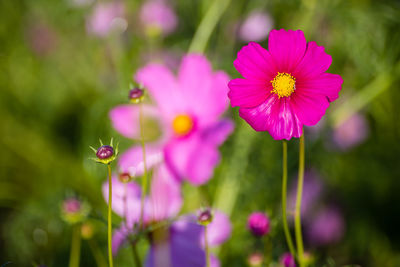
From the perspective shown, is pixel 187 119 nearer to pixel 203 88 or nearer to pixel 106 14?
pixel 203 88

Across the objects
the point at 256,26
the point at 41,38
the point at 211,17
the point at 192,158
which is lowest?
the point at 192,158

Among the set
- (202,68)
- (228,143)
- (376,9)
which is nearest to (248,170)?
(228,143)

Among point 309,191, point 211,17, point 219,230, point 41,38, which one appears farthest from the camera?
point 41,38

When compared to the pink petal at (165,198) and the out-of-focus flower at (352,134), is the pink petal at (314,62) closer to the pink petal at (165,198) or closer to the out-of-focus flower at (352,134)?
the pink petal at (165,198)

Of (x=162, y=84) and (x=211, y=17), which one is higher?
(x=211, y=17)

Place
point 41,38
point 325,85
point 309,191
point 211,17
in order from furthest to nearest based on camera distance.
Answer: point 41,38
point 309,191
point 211,17
point 325,85

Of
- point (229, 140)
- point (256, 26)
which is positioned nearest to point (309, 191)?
point (229, 140)

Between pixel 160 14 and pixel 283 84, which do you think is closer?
pixel 283 84

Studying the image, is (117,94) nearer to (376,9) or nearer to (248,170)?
(248,170)
